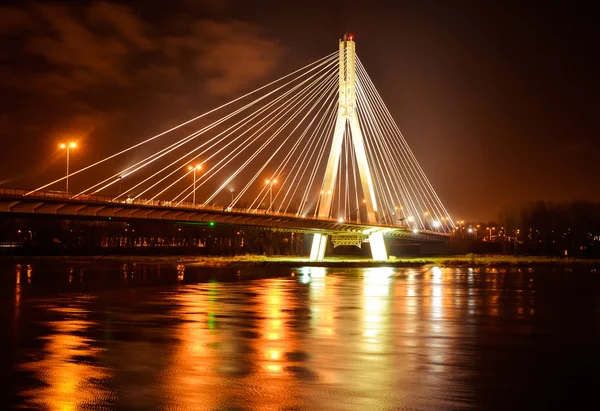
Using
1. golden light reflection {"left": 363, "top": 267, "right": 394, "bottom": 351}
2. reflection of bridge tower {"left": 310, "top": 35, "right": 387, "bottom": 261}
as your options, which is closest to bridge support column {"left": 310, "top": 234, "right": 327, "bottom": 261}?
reflection of bridge tower {"left": 310, "top": 35, "right": 387, "bottom": 261}

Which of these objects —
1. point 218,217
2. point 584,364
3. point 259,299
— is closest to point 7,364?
point 584,364

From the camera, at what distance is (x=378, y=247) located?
80.5 metres

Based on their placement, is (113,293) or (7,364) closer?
(7,364)

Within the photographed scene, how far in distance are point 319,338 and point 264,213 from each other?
165ft

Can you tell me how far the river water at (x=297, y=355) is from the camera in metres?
10.7

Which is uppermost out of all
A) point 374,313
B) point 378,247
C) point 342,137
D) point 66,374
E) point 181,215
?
point 342,137

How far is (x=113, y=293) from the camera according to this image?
32.5 m

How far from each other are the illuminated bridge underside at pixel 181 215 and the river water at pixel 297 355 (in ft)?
60.6

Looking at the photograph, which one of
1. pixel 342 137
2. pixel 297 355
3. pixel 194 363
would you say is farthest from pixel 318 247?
pixel 194 363

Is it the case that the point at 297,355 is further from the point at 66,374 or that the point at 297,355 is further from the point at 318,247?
the point at 318,247

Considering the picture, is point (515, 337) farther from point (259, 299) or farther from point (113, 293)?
point (113, 293)

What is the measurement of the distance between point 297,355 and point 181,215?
44.4 m

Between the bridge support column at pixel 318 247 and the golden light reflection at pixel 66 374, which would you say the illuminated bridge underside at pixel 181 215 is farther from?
the golden light reflection at pixel 66 374

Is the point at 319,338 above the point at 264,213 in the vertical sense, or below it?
below
